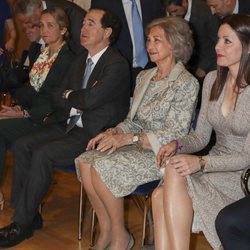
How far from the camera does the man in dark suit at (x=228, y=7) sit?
4.07m

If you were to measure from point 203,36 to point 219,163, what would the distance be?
1.80 meters

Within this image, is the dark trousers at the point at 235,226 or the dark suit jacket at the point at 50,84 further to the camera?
the dark suit jacket at the point at 50,84

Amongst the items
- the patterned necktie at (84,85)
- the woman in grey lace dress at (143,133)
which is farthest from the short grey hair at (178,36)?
the patterned necktie at (84,85)

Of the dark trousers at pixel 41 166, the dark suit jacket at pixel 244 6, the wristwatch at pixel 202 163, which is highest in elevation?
the dark suit jacket at pixel 244 6

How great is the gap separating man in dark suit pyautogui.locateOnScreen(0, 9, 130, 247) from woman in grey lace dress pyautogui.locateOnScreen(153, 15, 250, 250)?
0.72 meters

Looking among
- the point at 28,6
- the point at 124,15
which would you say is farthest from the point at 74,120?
the point at 28,6

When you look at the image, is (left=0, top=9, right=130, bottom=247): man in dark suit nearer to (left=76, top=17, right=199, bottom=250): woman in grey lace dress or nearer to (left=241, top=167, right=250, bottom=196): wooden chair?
(left=76, top=17, right=199, bottom=250): woman in grey lace dress

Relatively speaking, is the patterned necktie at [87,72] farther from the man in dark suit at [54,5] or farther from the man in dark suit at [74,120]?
the man in dark suit at [54,5]

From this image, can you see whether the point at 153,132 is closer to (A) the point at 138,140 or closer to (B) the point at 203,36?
(A) the point at 138,140

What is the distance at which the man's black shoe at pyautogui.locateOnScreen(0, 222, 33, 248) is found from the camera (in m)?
3.55

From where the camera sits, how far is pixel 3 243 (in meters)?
3.54

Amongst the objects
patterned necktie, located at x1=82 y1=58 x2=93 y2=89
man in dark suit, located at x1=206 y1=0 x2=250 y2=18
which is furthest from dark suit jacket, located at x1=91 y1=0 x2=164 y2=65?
patterned necktie, located at x1=82 y1=58 x2=93 y2=89

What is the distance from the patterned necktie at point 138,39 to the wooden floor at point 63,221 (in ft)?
3.27

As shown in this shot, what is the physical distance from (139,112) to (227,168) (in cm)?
82
